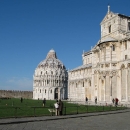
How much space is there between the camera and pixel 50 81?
97625 mm

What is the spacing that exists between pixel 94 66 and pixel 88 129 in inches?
1343

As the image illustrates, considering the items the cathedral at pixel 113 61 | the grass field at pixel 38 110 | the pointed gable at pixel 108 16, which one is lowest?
the grass field at pixel 38 110

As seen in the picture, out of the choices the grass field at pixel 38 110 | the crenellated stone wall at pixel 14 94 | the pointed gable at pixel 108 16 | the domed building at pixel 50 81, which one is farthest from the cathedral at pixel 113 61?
the crenellated stone wall at pixel 14 94

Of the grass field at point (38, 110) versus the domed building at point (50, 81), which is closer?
the grass field at point (38, 110)

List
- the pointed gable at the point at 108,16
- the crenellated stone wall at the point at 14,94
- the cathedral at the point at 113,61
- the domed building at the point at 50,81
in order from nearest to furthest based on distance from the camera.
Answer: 1. the cathedral at the point at 113,61
2. the pointed gable at the point at 108,16
3. the domed building at the point at 50,81
4. the crenellated stone wall at the point at 14,94

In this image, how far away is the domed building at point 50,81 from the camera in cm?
9600

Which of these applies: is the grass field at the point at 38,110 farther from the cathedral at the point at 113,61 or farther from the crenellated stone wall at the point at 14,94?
the crenellated stone wall at the point at 14,94

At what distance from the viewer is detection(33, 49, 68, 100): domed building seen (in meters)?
96.0

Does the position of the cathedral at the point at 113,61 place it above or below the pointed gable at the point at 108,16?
below

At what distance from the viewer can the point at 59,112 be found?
18203mm

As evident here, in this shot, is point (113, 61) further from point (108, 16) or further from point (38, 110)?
point (38, 110)

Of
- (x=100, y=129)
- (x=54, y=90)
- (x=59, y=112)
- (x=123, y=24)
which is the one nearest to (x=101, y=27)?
(x=123, y=24)

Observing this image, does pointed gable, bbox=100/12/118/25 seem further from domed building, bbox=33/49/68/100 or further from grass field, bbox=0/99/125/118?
domed building, bbox=33/49/68/100

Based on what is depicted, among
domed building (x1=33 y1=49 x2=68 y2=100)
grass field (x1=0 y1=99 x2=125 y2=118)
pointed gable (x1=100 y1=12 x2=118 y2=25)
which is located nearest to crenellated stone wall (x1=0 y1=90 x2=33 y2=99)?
domed building (x1=33 y1=49 x2=68 y2=100)
